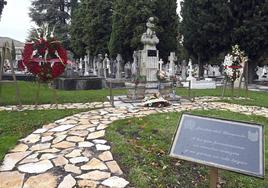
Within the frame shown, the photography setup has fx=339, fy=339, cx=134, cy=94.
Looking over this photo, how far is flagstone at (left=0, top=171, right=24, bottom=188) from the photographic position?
4578mm

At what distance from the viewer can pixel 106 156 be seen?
5605 millimetres

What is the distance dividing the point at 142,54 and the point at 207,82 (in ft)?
22.2

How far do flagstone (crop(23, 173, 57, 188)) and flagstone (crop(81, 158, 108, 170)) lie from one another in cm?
54

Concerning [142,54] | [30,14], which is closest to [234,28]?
[142,54]

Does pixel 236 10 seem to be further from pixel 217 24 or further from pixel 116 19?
pixel 116 19

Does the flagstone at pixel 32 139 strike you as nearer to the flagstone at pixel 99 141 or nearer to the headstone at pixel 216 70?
the flagstone at pixel 99 141

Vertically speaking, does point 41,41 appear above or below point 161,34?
below

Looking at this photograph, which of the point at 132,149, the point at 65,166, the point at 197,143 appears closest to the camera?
the point at 197,143

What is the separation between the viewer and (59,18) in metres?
46.0

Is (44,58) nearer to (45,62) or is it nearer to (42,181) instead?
(45,62)

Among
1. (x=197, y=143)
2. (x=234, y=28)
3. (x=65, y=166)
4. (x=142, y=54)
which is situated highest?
(x=234, y=28)

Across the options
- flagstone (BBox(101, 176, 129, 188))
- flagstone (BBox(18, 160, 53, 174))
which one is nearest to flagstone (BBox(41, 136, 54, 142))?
flagstone (BBox(18, 160, 53, 174))

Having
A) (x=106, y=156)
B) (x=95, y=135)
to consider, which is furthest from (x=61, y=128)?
(x=106, y=156)

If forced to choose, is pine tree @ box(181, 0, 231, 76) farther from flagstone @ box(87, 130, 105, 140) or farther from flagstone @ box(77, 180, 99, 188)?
flagstone @ box(77, 180, 99, 188)
